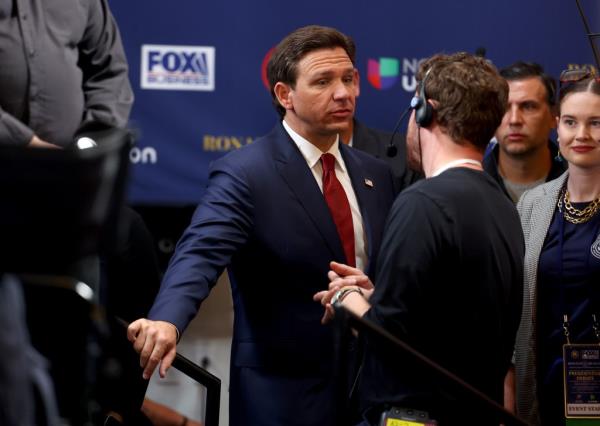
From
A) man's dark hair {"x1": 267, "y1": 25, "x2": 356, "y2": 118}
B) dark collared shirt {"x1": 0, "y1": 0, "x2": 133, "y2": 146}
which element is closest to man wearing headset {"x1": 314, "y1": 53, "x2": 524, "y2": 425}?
man's dark hair {"x1": 267, "y1": 25, "x2": 356, "y2": 118}

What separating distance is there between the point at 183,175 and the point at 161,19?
72 cm

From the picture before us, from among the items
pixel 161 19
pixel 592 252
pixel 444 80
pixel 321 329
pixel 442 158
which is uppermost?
pixel 161 19

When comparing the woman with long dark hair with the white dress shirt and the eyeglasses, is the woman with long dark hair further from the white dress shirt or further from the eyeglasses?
the white dress shirt

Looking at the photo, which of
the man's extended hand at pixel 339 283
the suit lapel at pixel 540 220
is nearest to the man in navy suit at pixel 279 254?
the man's extended hand at pixel 339 283

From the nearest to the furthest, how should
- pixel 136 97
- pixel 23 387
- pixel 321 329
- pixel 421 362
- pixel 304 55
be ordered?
pixel 23 387 → pixel 421 362 → pixel 321 329 → pixel 304 55 → pixel 136 97

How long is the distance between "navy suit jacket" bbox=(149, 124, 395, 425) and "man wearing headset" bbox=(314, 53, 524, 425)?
0.52 m

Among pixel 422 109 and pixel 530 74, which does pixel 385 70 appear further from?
pixel 422 109

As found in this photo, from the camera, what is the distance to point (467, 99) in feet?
9.95

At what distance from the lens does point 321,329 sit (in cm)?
361

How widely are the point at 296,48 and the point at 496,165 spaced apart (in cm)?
134

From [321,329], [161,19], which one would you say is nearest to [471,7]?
[161,19]

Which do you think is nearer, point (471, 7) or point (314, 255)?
point (314, 255)

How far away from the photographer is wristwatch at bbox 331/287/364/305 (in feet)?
10.3

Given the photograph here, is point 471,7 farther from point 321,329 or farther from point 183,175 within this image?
point 321,329
